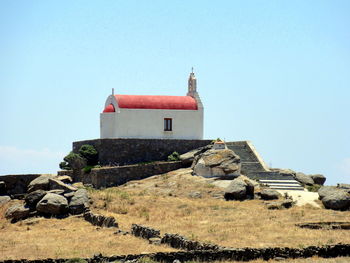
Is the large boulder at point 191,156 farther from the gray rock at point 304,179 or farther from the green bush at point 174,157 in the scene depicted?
the gray rock at point 304,179

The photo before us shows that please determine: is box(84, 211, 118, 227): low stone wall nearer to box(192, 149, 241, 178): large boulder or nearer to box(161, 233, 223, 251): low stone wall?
box(161, 233, 223, 251): low stone wall

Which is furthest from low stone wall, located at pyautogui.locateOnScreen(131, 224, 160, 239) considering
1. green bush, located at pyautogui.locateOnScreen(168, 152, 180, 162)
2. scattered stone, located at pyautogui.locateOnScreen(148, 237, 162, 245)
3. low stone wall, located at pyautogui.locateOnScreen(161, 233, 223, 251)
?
green bush, located at pyautogui.locateOnScreen(168, 152, 180, 162)

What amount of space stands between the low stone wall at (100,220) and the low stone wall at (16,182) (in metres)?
13.3

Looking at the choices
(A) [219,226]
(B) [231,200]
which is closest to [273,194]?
(B) [231,200]

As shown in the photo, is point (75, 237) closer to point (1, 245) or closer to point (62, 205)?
point (1, 245)

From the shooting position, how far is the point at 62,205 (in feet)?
127

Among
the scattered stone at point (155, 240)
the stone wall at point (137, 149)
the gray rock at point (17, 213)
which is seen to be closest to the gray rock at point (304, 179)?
the stone wall at point (137, 149)

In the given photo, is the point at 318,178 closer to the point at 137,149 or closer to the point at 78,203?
the point at 137,149

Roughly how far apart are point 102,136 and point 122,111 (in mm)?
3559

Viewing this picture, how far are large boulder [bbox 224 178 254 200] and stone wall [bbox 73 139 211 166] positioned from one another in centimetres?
1206

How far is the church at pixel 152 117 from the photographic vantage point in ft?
175

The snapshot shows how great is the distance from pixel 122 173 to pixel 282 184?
1293 centimetres

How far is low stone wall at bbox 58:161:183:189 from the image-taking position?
48237mm

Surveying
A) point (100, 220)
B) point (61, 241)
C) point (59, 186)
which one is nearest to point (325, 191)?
point (100, 220)
